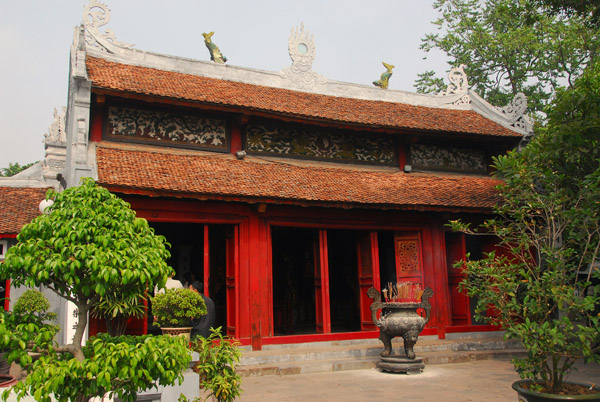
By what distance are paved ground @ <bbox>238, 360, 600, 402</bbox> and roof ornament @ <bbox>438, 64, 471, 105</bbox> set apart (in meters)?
8.15

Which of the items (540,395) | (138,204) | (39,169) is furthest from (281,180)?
(39,169)

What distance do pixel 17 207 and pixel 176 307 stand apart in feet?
33.3

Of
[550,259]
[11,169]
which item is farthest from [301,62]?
[11,169]

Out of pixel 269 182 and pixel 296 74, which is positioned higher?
pixel 296 74

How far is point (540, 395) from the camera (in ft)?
14.8

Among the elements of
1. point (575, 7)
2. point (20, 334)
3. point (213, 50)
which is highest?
point (213, 50)

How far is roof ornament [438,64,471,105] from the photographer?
14711 mm

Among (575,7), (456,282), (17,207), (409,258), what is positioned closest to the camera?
(575,7)

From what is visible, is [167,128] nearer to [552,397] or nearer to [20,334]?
[20,334]

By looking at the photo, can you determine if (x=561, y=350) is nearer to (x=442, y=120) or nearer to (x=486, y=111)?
(x=442, y=120)

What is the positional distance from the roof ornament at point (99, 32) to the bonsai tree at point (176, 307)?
293 inches

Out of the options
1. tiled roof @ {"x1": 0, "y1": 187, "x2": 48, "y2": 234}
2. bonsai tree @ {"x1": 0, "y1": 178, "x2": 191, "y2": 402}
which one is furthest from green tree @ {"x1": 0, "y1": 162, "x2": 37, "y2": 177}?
bonsai tree @ {"x1": 0, "y1": 178, "x2": 191, "y2": 402}

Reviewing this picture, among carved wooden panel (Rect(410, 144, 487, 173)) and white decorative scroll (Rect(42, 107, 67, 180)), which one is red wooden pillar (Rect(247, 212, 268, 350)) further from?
white decorative scroll (Rect(42, 107, 67, 180))

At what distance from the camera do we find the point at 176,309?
6125 millimetres
